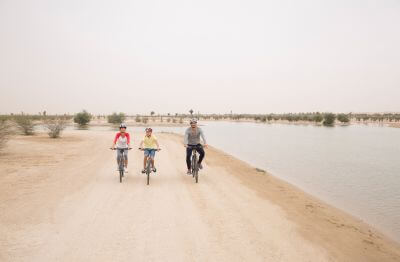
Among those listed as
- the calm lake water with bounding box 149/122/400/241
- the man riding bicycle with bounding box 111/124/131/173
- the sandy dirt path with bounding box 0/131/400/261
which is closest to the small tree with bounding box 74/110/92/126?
the calm lake water with bounding box 149/122/400/241

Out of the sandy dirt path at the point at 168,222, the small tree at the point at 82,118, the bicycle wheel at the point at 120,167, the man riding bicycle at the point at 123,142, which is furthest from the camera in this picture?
the small tree at the point at 82,118

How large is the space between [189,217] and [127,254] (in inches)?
92.8

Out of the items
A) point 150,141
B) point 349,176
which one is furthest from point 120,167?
point 349,176

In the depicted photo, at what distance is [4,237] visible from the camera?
6586mm

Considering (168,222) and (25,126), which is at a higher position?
(25,126)

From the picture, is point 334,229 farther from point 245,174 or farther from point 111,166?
point 111,166

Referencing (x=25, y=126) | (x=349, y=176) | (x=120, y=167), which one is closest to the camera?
(x=120, y=167)

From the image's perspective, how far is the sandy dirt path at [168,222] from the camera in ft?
20.1

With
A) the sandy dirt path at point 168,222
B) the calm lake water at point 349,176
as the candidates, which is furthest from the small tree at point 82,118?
the sandy dirt path at point 168,222

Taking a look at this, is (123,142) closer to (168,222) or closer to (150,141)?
(150,141)

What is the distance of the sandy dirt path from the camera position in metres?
6.11

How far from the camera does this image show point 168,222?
24.9 ft

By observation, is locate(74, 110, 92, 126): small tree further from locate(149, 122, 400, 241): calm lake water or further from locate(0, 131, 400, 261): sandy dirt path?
locate(0, 131, 400, 261): sandy dirt path

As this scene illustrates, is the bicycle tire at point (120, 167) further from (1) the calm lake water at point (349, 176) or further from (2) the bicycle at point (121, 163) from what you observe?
(1) the calm lake water at point (349, 176)
